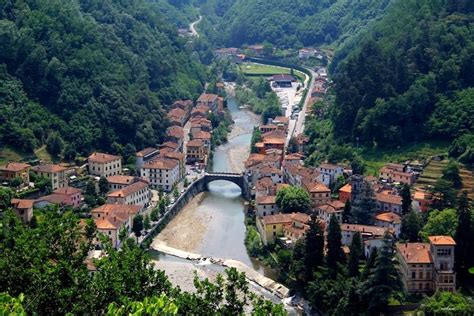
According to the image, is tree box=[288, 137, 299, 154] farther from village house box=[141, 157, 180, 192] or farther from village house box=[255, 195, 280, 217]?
village house box=[255, 195, 280, 217]

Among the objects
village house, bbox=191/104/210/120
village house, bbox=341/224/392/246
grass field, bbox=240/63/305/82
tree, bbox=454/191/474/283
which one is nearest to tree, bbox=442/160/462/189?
village house, bbox=341/224/392/246

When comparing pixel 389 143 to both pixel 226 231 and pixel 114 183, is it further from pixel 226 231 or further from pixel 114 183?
pixel 114 183

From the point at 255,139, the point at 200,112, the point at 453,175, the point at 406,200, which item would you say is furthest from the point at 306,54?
the point at 406,200

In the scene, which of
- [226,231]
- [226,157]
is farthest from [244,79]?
[226,231]

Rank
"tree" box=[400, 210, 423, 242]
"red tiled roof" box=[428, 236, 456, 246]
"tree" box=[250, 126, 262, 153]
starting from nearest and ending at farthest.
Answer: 1. "red tiled roof" box=[428, 236, 456, 246]
2. "tree" box=[400, 210, 423, 242]
3. "tree" box=[250, 126, 262, 153]

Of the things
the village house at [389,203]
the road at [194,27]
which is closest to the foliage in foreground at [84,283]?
the village house at [389,203]

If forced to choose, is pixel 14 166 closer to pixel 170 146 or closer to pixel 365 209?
pixel 170 146

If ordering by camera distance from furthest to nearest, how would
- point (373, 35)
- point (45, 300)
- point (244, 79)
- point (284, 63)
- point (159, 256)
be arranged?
1. point (284, 63)
2. point (244, 79)
3. point (373, 35)
4. point (159, 256)
5. point (45, 300)
